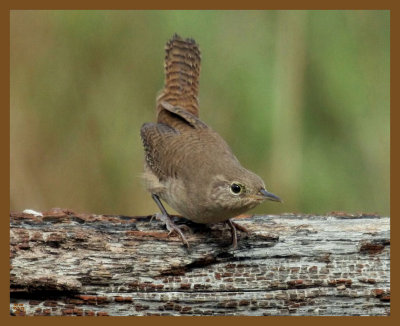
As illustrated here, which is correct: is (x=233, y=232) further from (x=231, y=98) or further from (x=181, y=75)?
(x=231, y=98)

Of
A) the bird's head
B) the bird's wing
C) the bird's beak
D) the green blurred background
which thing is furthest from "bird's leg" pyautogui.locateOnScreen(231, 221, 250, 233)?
the green blurred background

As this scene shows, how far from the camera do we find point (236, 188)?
419 cm

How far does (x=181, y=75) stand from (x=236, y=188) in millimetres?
1668

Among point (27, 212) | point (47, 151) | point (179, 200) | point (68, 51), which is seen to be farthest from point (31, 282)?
point (68, 51)

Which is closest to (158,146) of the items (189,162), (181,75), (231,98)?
(189,162)

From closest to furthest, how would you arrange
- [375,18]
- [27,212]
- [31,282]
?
1. [31,282]
2. [27,212]
3. [375,18]

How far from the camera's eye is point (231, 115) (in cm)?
601

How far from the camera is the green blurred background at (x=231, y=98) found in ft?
19.4

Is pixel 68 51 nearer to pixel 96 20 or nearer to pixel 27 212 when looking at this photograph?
pixel 96 20

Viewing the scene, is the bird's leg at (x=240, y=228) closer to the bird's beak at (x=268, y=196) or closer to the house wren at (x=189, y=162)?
the house wren at (x=189, y=162)

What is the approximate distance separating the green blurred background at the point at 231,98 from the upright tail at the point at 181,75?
35 cm

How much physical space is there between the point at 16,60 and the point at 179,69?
1.55 metres

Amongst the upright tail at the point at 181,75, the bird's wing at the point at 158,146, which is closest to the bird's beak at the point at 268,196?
the bird's wing at the point at 158,146

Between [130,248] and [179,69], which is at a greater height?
[179,69]
